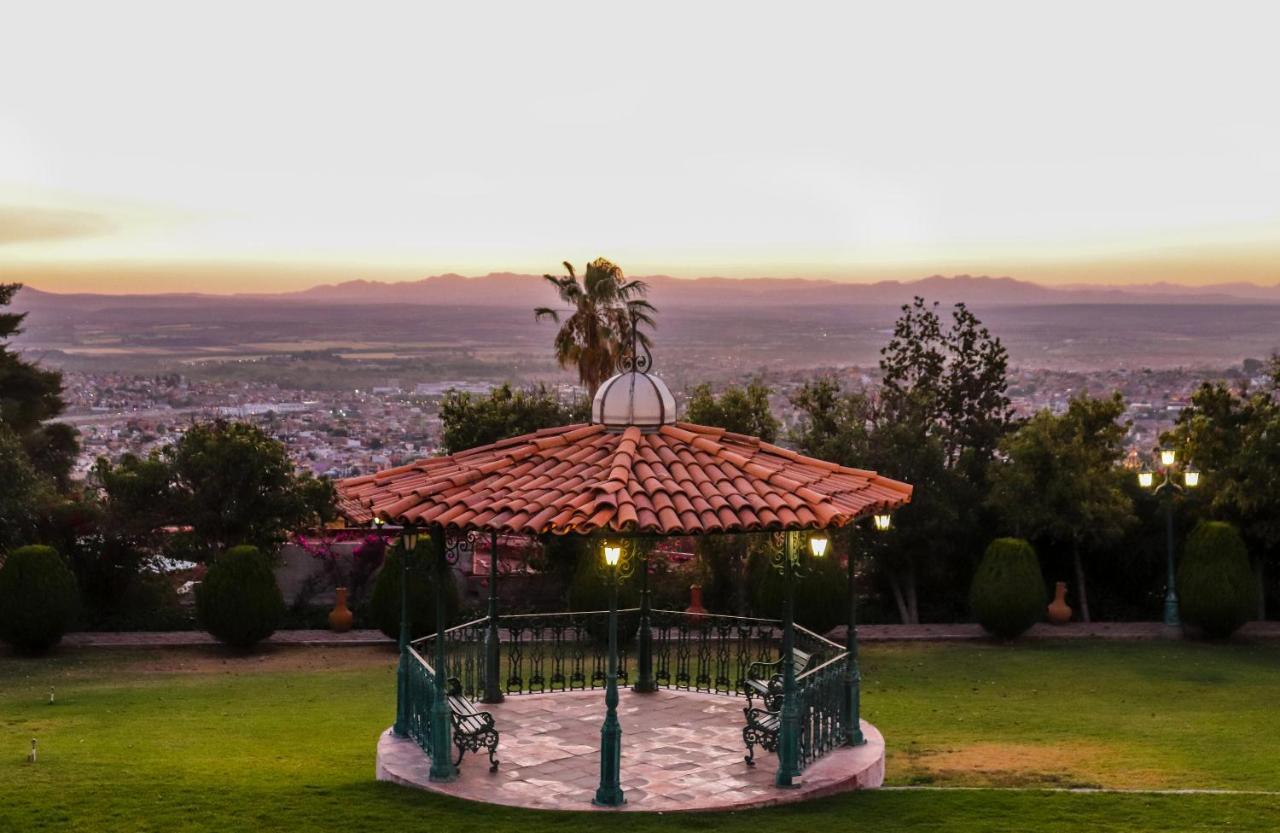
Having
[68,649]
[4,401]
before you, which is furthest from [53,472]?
[68,649]

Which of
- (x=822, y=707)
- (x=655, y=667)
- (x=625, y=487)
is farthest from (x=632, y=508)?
(x=655, y=667)

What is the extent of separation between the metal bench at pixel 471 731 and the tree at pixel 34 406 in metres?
24.8

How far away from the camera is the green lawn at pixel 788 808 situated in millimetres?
11305

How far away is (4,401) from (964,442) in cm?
2358

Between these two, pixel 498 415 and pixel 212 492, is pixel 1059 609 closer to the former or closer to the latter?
pixel 498 415

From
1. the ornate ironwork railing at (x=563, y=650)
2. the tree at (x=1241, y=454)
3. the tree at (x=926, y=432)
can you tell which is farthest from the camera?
the tree at (x=926, y=432)

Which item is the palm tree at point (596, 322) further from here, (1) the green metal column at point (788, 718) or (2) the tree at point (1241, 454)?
(1) the green metal column at point (788, 718)

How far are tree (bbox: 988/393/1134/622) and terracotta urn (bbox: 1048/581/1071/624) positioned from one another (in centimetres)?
93

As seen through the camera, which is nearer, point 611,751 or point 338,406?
point 611,751

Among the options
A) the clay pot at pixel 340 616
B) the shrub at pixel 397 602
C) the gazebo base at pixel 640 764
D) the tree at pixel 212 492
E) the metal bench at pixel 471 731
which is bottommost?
the clay pot at pixel 340 616

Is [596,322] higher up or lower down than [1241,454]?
higher up

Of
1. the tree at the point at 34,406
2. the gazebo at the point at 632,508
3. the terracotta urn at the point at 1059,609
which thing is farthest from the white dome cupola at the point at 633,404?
the tree at the point at 34,406

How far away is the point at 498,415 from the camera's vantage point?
26.6 metres

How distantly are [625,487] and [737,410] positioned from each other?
14.3 meters
